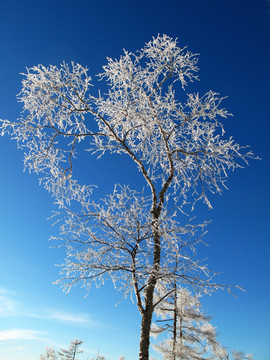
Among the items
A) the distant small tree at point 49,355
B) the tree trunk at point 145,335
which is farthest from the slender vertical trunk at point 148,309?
the distant small tree at point 49,355

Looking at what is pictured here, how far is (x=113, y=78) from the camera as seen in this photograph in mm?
6203

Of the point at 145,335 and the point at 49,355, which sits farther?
the point at 49,355

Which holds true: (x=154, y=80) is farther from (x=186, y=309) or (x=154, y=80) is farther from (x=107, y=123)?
(x=186, y=309)

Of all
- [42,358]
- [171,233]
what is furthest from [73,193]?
[42,358]

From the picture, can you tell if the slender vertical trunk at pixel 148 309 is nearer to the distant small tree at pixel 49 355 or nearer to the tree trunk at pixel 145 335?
Answer: the tree trunk at pixel 145 335

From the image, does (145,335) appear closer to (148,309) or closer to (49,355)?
(148,309)

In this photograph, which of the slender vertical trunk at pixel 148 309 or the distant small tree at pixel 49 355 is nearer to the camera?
the slender vertical trunk at pixel 148 309

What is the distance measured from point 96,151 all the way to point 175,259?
320cm

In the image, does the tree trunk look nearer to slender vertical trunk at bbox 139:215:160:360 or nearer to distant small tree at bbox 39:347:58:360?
slender vertical trunk at bbox 139:215:160:360

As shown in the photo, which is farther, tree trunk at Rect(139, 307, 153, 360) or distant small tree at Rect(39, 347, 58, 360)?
distant small tree at Rect(39, 347, 58, 360)

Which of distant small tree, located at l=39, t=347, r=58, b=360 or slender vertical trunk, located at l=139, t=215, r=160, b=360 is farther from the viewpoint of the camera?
distant small tree, located at l=39, t=347, r=58, b=360

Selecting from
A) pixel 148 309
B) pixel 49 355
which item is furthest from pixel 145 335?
pixel 49 355

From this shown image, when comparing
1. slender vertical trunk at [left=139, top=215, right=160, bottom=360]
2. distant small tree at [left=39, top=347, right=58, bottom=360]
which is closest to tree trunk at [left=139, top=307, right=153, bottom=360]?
slender vertical trunk at [left=139, top=215, right=160, bottom=360]

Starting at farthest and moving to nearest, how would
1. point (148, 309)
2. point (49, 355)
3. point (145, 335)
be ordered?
1. point (49, 355)
2. point (148, 309)
3. point (145, 335)
